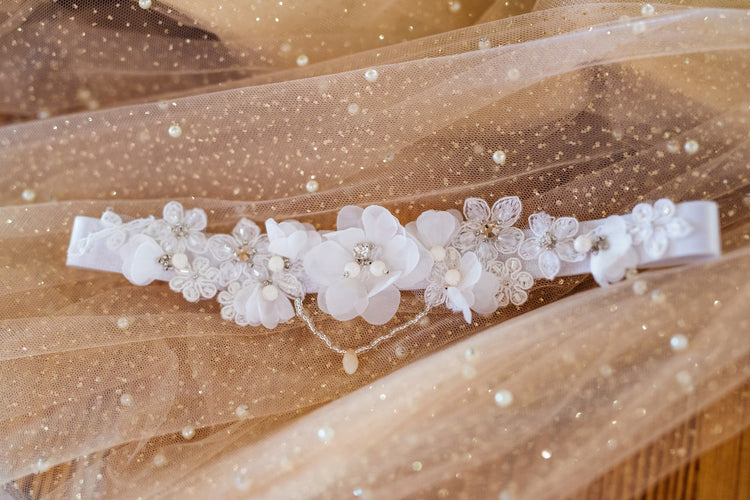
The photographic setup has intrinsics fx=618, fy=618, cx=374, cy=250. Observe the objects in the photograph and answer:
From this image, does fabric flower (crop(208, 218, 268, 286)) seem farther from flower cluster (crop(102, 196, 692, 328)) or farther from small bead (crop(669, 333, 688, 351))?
small bead (crop(669, 333, 688, 351))

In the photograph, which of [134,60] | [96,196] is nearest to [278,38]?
[134,60]

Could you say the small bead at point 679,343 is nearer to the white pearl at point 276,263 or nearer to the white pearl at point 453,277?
the white pearl at point 453,277

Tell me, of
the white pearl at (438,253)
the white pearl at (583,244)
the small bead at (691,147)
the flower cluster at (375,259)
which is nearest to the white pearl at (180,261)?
the flower cluster at (375,259)

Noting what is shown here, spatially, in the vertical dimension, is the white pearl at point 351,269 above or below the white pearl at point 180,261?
above

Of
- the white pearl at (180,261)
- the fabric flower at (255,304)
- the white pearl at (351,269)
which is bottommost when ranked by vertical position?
the fabric flower at (255,304)

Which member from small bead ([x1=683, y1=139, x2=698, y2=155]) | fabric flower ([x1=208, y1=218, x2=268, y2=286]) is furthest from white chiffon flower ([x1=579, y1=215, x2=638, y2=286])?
fabric flower ([x1=208, y1=218, x2=268, y2=286])

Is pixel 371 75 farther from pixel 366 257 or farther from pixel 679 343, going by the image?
pixel 679 343

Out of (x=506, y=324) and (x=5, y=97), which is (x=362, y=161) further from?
(x=5, y=97)
